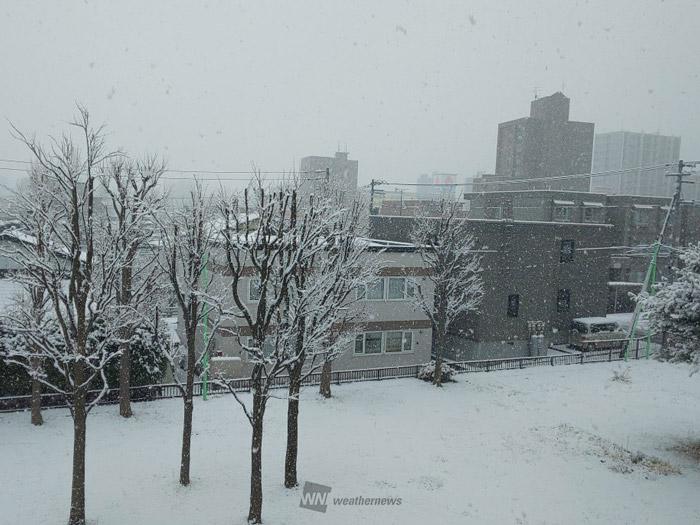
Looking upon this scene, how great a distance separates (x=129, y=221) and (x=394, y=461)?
954cm

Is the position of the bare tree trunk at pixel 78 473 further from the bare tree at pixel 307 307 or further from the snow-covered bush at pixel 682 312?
the snow-covered bush at pixel 682 312

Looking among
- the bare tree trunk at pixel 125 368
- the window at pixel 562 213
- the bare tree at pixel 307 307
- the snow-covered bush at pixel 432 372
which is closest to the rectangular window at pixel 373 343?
the snow-covered bush at pixel 432 372

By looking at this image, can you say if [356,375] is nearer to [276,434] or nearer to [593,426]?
[276,434]

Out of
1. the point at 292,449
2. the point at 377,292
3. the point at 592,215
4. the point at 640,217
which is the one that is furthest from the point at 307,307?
the point at 640,217

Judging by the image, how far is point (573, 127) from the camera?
269 ft


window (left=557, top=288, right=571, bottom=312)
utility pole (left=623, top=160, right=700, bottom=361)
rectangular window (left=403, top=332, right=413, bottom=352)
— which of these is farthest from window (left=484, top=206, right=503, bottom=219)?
rectangular window (left=403, top=332, right=413, bottom=352)

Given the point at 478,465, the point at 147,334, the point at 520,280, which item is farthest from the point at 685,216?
the point at 147,334

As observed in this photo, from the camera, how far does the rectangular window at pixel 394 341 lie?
27.5m

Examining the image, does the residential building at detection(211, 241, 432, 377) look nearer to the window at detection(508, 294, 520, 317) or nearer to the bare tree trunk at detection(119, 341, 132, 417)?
the window at detection(508, 294, 520, 317)

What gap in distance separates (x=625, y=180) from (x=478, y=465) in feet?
421

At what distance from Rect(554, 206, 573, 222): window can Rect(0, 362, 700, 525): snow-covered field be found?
74.7 feet

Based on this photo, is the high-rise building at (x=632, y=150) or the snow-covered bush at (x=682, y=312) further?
the high-rise building at (x=632, y=150)

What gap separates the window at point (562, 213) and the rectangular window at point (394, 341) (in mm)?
21509

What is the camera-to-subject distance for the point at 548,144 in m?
80.8
